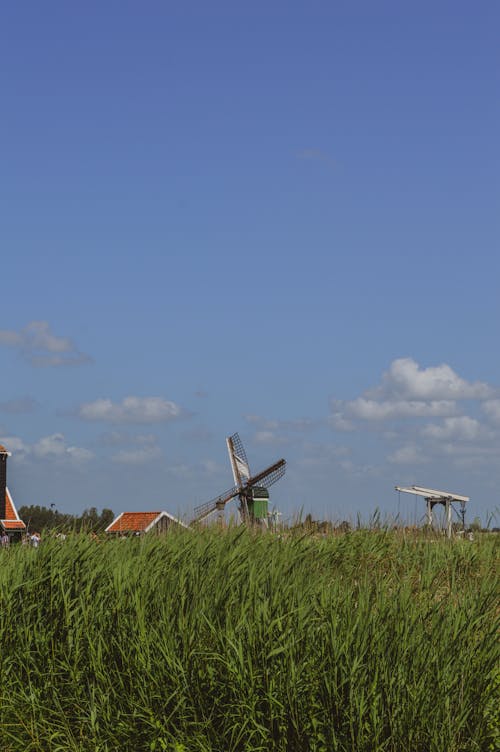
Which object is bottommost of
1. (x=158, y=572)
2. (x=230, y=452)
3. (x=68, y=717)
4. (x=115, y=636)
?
(x=68, y=717)

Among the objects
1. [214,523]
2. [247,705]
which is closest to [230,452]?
[214,523]

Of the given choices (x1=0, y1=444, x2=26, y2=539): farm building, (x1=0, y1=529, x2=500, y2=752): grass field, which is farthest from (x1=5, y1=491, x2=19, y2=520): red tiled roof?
(x1=0, y1=529, x2=500, y2=752): grass field

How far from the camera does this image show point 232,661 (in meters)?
8.01

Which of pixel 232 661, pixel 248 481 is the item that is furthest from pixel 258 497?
pixel 232 661

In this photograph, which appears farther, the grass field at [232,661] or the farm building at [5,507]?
the farm building at [5,507]

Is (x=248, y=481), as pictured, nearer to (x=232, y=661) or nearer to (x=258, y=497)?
(x=258, y=497)

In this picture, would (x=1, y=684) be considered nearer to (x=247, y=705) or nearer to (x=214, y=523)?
(x=247, y=705)

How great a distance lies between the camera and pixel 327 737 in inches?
306

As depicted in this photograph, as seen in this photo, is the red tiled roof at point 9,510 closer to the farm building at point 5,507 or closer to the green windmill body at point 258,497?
the farm building at point 5,507

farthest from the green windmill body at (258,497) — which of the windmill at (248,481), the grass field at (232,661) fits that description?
the grass field at (232,661)

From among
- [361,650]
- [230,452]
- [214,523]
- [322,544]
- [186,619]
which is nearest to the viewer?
[361,650]

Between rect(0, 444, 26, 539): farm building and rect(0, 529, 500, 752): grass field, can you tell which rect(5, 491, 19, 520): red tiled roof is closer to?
rect(0, 444, 26, 539): farm building

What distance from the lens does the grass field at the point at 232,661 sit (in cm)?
771

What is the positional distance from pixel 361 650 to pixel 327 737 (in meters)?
0.76
